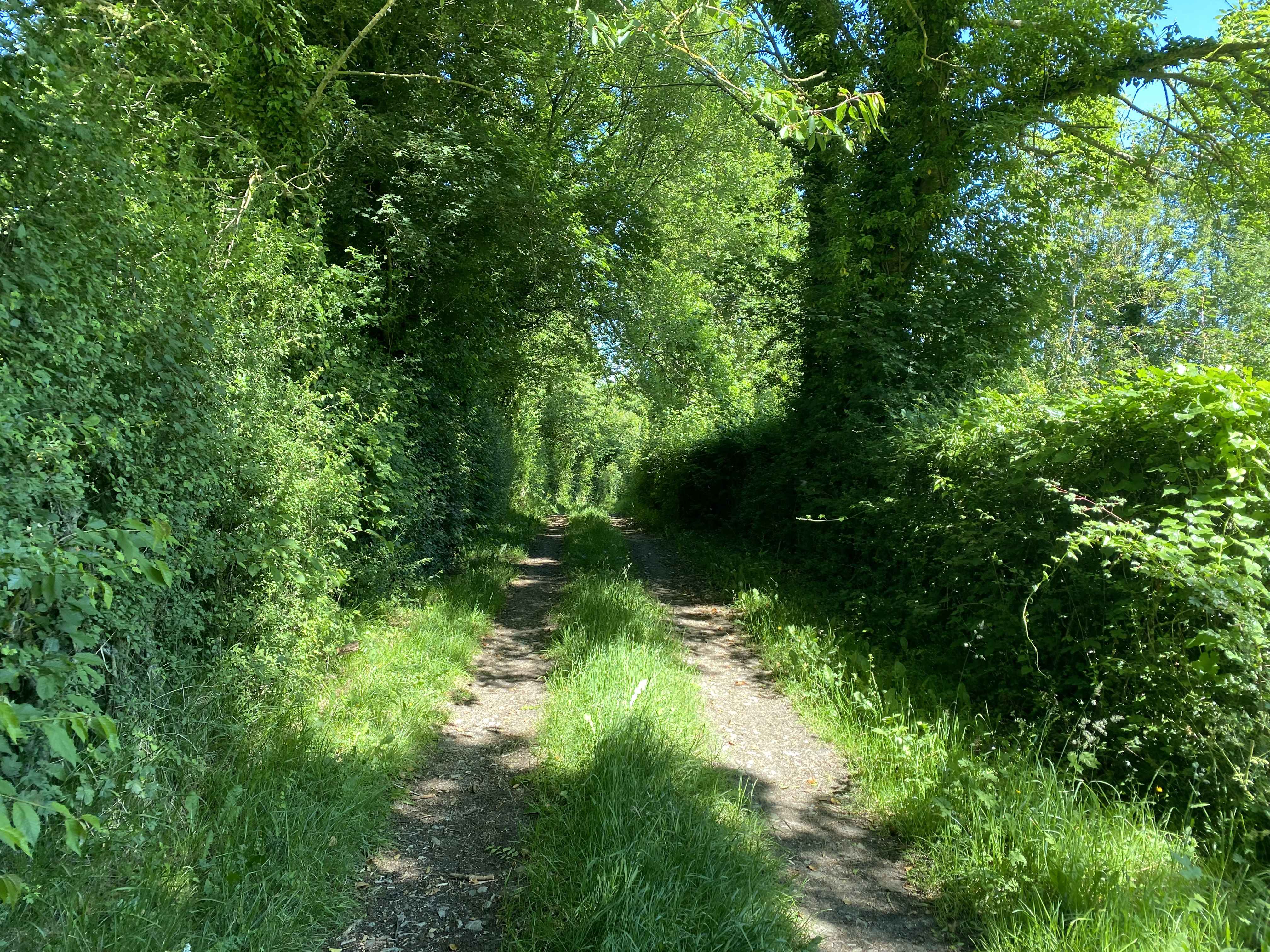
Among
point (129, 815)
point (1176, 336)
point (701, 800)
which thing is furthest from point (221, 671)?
point (1176, 336)

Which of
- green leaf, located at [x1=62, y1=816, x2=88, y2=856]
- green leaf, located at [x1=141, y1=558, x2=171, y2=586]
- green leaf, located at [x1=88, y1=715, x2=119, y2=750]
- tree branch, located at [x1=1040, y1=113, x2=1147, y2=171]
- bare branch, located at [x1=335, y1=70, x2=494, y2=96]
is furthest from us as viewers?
tree branch, located at [x1=1040, y1=113, x2=1147, y2=171]

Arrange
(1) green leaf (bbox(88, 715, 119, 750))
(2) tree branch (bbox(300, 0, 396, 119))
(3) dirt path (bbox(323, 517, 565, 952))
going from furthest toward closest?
(2) tree branch (bbox(300, 0, 396, 119)), (3) dirt path (bbox(323, 517, 565, 952)), (1) green leaf (bbox(88, 715, 119, 750))

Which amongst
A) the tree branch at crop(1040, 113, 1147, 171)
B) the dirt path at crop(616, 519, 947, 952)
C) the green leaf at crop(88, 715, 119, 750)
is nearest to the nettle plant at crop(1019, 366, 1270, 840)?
the dirt path at crop(616, 519, 947, 952)

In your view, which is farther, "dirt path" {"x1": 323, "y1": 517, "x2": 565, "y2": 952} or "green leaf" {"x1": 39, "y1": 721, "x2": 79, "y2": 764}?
"dirt path" {"x1": 323, "y1": 517, "x2": 565, "y2": 952}

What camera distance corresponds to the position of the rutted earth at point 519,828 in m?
3.22

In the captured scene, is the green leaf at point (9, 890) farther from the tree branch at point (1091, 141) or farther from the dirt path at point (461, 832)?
the tree branch at point (1091, 141)

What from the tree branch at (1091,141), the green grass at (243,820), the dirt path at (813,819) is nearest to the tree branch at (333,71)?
the green grass at (243,820)

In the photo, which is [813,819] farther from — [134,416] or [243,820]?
[134,416]

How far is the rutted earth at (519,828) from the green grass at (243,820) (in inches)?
8.5

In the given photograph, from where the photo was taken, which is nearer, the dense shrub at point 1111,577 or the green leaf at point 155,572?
the green leaf at point 155,572

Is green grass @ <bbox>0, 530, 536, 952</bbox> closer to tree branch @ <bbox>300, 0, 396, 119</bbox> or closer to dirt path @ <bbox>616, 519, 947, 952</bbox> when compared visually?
dirt path @ <bbox>616, 519, 947, 952</bbox>

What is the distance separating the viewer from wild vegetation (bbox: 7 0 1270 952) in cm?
290

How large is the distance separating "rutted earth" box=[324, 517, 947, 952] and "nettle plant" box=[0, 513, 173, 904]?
4.44 feet

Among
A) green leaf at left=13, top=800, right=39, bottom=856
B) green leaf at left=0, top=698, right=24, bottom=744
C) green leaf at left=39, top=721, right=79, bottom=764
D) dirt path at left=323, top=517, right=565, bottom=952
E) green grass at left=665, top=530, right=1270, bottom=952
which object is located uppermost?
green leaf at left=0, top=698, right=24, bottom=744
